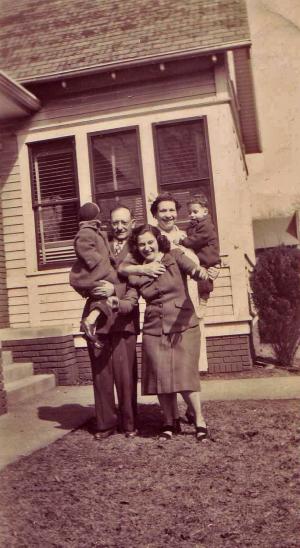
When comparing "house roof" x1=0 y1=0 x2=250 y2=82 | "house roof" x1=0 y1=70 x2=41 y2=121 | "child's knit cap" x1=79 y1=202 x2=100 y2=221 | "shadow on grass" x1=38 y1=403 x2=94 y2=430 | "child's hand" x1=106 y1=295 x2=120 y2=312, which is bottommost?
"shadow on grass" x1=38 y1=403 x2=94 y2=430

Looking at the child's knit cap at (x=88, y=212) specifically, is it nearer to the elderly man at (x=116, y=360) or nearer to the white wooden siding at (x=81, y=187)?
the elderly man at (x=116, y=360)

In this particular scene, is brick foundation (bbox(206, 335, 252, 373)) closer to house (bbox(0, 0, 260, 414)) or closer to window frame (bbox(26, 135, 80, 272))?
house (bbox(0, 0, 260, 414))

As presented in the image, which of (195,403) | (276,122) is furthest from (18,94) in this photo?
(276,122)

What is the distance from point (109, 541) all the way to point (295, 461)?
1639mm

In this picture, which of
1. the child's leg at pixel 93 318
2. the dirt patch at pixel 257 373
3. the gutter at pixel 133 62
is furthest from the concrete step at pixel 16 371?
the gutter at pixel 133 62

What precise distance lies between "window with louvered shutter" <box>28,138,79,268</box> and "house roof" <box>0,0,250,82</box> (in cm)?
112

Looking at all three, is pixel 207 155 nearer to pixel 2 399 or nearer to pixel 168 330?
pixel 168 330

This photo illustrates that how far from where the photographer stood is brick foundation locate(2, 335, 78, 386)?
7.80m

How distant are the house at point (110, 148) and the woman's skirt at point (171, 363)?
11.5 ft

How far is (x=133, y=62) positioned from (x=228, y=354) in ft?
14.4

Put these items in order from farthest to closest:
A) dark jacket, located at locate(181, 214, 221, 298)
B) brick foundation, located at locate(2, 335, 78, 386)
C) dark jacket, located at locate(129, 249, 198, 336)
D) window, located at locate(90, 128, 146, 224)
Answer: window, located at locate(90, 128, 146, 224)
brick foundation, located at locate(2, 335, 78, 386)
dark jacket, located at locate(181, 214, 221, 298)
dark jacket, located at locate(129, 249, 198, 336)

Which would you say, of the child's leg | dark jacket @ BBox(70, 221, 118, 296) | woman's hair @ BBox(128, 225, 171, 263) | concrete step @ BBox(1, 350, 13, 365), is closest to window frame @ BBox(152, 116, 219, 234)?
concrete step @ BBox(1, 350, 13, 365)

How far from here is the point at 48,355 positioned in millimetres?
7867

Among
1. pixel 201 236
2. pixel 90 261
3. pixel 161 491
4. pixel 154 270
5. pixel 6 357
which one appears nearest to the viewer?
pixel 161 491
